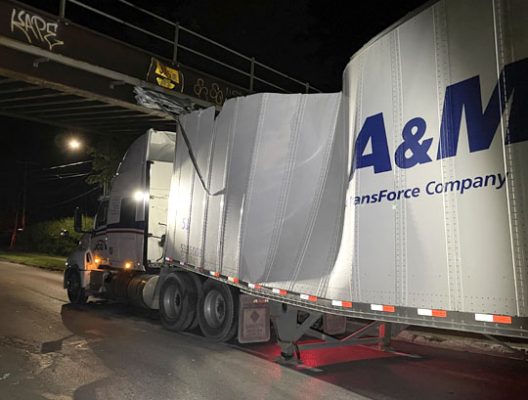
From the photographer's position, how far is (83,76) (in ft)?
38.3

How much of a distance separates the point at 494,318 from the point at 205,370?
4.22 meters

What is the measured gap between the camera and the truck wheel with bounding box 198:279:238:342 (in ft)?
28.1

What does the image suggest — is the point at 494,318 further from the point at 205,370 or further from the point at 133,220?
the point at 133,220

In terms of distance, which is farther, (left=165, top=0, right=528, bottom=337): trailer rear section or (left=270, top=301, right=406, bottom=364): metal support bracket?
(left=270, top=301, right=406, bottom=364): metal support bracket

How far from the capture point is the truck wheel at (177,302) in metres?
9.63

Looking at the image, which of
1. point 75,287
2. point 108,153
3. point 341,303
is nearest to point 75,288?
point 75,287

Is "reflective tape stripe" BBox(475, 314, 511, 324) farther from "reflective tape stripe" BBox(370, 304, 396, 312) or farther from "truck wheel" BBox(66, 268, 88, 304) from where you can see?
"truck wheel" BBox(66, 268, 88, 304)

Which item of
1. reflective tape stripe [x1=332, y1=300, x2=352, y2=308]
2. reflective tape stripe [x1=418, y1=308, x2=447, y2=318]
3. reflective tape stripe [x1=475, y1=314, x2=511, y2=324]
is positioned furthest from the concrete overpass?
reflective tape stripe [x1=475, y1=314, x2=511, y2=324]

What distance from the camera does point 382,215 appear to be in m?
5.29

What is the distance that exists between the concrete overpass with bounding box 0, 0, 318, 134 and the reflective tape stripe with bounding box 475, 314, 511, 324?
951 centimetres

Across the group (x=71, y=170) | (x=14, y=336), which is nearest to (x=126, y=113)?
(x=14, y=336)

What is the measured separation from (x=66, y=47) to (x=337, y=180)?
7.49m

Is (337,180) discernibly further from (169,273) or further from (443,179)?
(169,273)

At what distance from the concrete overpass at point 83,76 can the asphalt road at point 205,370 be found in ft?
17.6
